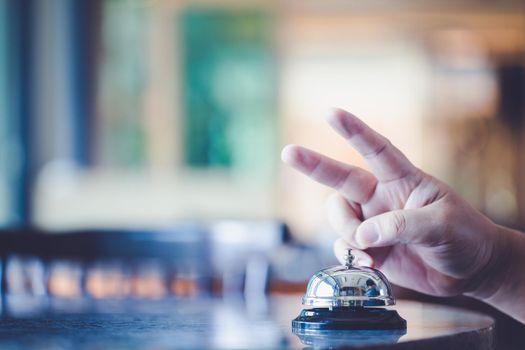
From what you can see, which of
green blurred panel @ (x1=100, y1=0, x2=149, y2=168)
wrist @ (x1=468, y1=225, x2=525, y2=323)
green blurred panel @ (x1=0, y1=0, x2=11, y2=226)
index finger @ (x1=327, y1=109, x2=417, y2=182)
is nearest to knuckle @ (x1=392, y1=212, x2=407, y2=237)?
index finger @ (x1=327, y1=109, x2=417, y2=182)

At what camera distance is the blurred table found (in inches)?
33.9

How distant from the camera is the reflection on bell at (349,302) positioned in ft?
3.14

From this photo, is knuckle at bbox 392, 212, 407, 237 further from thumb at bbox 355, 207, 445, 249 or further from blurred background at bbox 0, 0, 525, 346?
blurred background at bbox 0, 0, 525, 346

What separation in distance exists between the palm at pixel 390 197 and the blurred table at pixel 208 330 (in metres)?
0.06

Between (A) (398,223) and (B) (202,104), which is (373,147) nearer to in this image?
(A) (398,223)

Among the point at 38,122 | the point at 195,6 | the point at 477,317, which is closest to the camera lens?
the point at 477,317

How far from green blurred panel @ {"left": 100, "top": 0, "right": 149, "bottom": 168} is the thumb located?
481 centimetres

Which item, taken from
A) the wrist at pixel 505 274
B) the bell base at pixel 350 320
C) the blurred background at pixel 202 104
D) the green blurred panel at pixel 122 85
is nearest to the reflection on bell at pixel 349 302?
the bell base at pixel 350 320

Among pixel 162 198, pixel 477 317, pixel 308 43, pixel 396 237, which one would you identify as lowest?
pixel 162 198

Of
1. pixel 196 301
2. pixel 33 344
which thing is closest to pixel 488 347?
pixel 33 344

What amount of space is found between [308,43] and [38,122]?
2.28 meters

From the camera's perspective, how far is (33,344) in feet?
2.85

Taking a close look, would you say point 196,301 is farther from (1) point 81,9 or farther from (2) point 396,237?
(1) point 81,9

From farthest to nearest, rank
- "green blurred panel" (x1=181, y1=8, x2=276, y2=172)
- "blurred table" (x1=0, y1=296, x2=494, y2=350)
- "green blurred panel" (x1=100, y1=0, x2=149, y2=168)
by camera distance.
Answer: "green blurred panel" (x1=181, y1=8, x2=276, y2=172)
"green blurred panel" (x1=100, y1=0, x2=149, y2=168)
"blurred table" (x1=0, y1=296, x2=494, y2=350)
